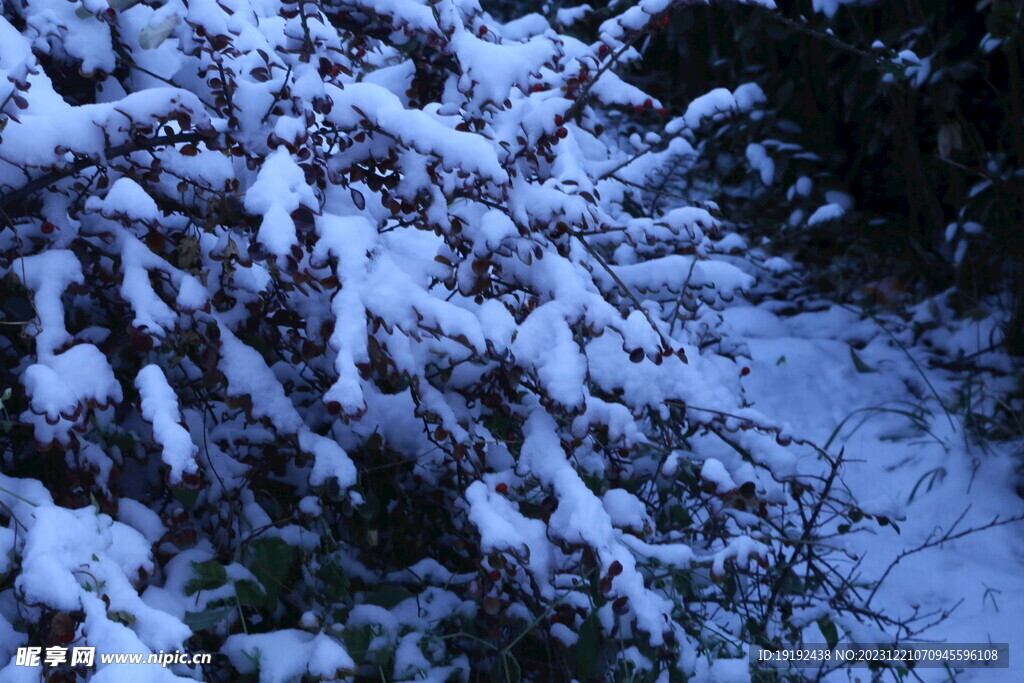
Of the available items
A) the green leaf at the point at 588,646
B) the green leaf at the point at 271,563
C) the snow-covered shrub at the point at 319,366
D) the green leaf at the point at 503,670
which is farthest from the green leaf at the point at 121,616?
the green leaf at the point at 588,646

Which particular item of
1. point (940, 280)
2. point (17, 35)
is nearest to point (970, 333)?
point (940, 280)

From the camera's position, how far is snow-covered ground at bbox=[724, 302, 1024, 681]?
2547 mm

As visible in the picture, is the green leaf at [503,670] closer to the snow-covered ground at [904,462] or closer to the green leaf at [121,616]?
the green leaf at [121,616]

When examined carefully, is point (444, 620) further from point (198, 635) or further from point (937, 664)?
point (937, 664)

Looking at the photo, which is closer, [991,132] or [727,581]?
[727,581]

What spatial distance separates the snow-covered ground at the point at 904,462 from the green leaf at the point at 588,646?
2.53 ft

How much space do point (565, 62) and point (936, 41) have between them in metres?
2.12

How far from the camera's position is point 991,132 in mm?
3805

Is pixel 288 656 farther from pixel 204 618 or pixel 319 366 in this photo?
pixel 319 366

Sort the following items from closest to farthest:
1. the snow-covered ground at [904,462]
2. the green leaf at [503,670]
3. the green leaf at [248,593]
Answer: the green leaf at [248,593], the green leaf at [503,670], the snow-covered ground at [904,462]

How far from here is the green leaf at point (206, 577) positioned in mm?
1587

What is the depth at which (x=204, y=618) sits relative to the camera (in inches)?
61.5

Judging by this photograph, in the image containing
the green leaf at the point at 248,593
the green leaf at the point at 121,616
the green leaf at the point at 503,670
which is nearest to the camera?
the green leaf at the point at 121,616

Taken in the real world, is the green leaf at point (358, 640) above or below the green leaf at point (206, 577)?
below
